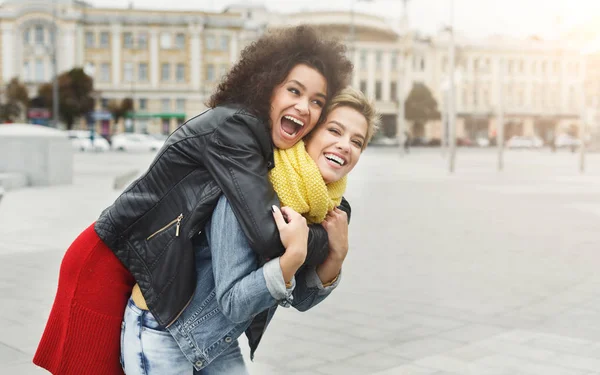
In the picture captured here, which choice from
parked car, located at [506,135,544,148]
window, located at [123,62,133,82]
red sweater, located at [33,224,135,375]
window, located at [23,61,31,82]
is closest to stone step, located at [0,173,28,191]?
red sweater, located at [33,224,135,375]

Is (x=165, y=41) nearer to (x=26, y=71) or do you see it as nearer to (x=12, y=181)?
(x=26, y=71)

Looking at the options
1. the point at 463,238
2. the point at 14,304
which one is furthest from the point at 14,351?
the point at 463,238

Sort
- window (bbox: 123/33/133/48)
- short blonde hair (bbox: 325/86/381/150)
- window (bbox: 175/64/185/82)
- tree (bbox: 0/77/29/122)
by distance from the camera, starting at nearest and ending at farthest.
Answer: short blonde hair (bbox: 325/86/381/150), tree (bbox: 0/77/29/122), window (bbox: 123/33/133/48), window (bbox: 175/64/185/82)

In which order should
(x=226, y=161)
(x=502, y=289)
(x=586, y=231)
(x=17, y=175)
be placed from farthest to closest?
(x=17, y=175) < (x=586, y=231) < (x=502, y=289) < (x=226, y=161)

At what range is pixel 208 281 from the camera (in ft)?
7.25

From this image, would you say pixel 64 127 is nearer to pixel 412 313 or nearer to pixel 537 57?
pixel 537 57

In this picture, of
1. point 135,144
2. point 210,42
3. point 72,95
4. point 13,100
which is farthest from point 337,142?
point 210,42

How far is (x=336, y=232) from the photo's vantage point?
227cm

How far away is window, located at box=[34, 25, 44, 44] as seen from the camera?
2751 inches

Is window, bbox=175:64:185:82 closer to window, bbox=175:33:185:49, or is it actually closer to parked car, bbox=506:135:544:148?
window, bbox=175:33:185:49

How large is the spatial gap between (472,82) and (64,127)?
45.5 meters

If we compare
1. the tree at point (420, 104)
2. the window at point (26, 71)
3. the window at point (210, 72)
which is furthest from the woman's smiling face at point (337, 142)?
the tree at point (420, 104)

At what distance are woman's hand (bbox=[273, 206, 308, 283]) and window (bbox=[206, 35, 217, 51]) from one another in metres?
A: 74.0

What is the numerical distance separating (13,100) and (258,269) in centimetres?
6226
